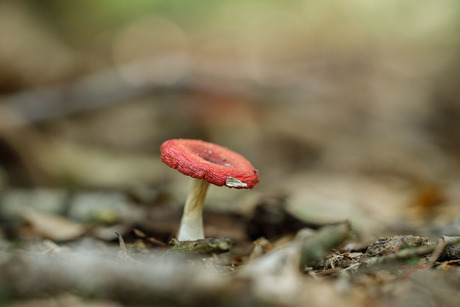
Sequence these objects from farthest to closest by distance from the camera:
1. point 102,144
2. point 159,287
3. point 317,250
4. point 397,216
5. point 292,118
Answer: point 292,118 < point 102,144 < point 397,216 < point 317,250 < point 159,287

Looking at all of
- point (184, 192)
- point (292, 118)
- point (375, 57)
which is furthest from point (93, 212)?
point (375, 57)

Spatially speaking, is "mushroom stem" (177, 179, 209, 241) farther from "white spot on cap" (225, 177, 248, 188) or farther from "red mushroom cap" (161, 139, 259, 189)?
"white spot on cap" (225, 177, 248, 188)

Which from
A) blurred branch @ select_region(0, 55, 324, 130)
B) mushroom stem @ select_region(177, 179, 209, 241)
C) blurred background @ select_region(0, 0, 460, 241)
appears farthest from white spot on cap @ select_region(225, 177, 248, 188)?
blurred branch @ select_region(0, 55, 324, 130)

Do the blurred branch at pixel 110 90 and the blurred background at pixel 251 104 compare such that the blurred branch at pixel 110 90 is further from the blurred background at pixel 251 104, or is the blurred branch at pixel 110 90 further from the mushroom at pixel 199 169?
the mushroom at pixel 199 169

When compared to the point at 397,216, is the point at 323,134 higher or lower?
higher

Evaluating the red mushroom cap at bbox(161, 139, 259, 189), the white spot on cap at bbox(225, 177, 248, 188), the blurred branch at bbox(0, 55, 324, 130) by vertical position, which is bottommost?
the white spot on cap at bbox(225, 177, 248, 188)

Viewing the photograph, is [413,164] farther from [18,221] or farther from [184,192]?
[18,221]

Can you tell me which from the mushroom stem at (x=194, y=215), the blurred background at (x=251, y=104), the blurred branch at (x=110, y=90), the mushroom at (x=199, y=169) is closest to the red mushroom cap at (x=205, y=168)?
the mushroom at (x=199, y=169)
